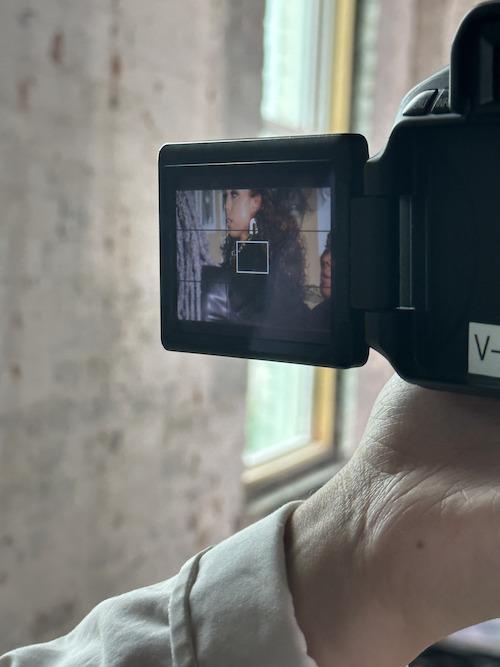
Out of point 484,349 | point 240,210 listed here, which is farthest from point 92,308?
point 484,349

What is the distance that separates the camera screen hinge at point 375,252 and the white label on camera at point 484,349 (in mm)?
47

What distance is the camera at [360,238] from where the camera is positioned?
46 centimetres

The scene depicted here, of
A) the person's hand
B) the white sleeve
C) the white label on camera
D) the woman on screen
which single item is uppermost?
the woman on screen

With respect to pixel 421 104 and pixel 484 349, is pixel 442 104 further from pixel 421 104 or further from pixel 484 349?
pixel 484 349

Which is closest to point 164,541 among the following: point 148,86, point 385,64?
point 148,86

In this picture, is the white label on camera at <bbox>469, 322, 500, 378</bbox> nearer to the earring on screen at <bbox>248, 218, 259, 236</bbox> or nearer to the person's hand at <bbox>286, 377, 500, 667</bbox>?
the person's hand at <bbox>286, 377, 500, 667</bbox>

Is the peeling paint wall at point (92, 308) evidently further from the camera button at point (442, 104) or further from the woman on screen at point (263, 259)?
the camera button at point (442, 104)

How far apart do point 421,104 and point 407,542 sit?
0.23 metres

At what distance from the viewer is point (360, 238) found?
1.62ft

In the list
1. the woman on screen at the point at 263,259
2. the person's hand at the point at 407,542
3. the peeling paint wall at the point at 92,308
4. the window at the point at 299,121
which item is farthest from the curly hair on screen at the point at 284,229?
the window at the point at 299,121

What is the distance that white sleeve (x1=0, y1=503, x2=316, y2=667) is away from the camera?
18.4 inches

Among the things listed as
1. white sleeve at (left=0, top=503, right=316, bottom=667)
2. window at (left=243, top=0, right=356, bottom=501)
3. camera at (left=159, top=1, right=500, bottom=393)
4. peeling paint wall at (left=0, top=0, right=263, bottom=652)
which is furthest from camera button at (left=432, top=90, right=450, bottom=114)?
window at (left=243, top=0, right=356, bottom=501)

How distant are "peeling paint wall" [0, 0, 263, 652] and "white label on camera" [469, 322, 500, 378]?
115 centimetres

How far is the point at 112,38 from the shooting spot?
1.72 m
